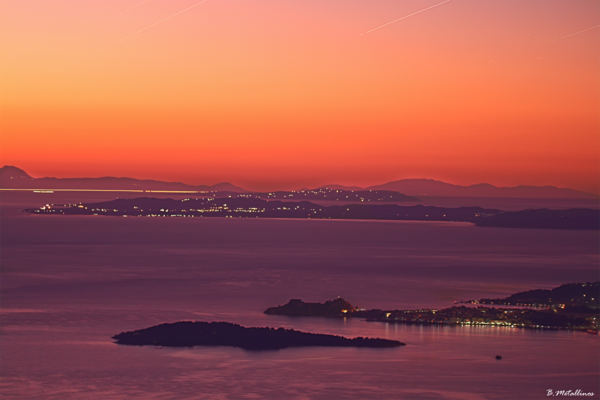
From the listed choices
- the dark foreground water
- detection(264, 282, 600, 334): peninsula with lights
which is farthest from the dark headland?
detection(264, 282, 600, 334): peninsula with lights

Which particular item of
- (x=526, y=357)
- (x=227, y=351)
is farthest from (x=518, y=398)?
(x=227, y=351)

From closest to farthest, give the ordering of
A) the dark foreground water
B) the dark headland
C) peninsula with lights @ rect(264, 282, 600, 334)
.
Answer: the dark foreground water < the dark headland < peninsula with lights @ rect(264, 282, 600, 334)

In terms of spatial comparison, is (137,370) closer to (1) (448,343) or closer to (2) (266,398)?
(2) (266,398)

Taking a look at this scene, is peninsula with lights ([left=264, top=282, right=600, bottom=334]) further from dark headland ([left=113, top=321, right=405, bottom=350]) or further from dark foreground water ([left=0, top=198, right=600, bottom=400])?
dark headland ([left=113, top=321, right=405, bottom=350])

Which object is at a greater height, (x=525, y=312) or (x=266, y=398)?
(x=525, y=312)

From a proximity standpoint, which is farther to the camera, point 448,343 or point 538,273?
point 538,273

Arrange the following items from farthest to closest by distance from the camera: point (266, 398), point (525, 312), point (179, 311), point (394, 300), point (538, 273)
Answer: point (538, 273), point (394, 300), point (179, 311), point (525, 312), point (266, 398)
